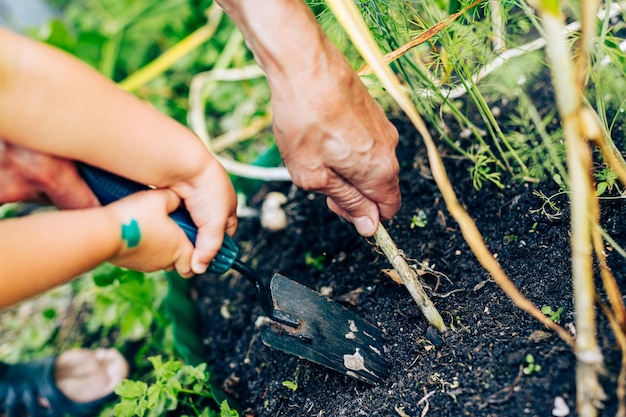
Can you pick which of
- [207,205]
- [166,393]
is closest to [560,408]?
[207,205]

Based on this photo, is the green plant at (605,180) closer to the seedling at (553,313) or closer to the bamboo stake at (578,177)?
the seedling at (553,313)

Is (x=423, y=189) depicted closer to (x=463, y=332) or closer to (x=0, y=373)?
(x=463, y=332)

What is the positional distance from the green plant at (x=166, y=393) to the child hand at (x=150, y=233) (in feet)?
1.32

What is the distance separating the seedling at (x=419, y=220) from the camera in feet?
4.42

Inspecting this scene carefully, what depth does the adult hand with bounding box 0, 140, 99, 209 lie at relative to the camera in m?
0.80

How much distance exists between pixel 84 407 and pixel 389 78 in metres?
1.37

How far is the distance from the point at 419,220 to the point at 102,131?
2.73 ft

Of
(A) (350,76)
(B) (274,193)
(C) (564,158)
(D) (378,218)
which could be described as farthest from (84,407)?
(C) (564,158)

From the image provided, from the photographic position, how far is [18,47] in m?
0.74

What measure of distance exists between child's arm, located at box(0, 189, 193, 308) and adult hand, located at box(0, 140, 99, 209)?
0.20 feet

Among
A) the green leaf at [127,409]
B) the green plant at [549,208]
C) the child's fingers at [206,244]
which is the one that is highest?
the child's fingers at [206,244]

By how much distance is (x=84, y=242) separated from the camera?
777mm

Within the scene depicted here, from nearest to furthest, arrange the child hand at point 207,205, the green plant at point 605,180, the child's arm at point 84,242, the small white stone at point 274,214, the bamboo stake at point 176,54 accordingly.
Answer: the child's arm at point 84,242 → the child hand at point 207,205 → the green plant at point 605,180 → the small white stone at point 274,214 → the bamboo stake at point 176,54

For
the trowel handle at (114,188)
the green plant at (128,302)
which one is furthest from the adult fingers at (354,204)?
the green plant at (128,302)
